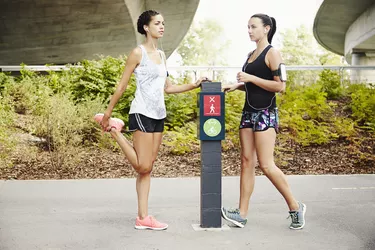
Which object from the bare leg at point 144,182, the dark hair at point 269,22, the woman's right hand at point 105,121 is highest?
the dark hair at point 269,22

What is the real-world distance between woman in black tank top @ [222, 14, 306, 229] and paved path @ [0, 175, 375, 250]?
0.32 m

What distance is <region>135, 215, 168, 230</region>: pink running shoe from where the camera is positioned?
538cm

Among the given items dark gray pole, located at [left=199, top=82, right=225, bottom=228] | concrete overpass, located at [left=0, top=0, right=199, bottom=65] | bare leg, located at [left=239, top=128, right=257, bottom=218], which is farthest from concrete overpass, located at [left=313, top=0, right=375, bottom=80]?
dark gray pole, located at [left=199, top=82, right=225, bottom=228]

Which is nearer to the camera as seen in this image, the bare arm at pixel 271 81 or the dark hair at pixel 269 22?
the bare arm at pixel 271 81

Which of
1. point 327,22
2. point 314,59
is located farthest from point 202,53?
point 327,22

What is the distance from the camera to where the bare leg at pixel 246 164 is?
546cm

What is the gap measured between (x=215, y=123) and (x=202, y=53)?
7471 cm

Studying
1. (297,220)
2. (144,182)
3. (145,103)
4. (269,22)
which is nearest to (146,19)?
(145,103)

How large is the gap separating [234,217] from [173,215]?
808 mm

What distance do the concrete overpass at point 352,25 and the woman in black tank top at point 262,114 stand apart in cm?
2184

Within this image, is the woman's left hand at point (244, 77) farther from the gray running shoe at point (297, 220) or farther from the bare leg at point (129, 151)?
the gray running shoe at point (297, 220)

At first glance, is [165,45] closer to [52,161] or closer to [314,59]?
[52,161]

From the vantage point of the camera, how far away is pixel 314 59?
75.1 m

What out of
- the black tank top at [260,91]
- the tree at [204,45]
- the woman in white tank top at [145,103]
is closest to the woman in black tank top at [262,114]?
the black tank top at [260,91]
